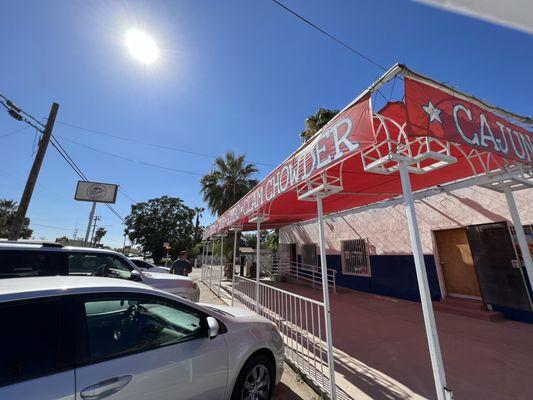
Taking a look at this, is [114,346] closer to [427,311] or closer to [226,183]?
[427,311]

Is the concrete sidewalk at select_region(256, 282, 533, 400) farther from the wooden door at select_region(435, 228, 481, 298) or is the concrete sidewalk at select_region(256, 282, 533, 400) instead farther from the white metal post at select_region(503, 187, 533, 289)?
the white metal post at select_region(503, 187, 533, 289)

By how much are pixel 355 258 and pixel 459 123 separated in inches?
359

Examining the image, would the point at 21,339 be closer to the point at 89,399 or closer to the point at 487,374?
the point at 89,399

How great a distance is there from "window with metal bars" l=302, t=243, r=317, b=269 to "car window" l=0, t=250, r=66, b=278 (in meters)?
10.6

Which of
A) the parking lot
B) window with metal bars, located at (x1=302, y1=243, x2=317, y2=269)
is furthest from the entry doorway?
the parking lot

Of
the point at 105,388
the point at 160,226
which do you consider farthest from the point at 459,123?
the point at 160,226

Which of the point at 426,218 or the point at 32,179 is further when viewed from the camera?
the point at 426,218

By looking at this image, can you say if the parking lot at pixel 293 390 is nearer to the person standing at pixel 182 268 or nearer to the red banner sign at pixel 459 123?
the red banner sign at pixel 459 123

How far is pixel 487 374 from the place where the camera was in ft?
11.1

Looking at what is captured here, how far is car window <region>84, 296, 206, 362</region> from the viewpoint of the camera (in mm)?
1788

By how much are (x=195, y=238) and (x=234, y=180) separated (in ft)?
81.7

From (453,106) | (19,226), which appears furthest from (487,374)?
(19,226)

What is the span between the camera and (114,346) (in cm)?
181

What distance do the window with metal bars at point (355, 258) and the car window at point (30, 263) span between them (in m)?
9.72
